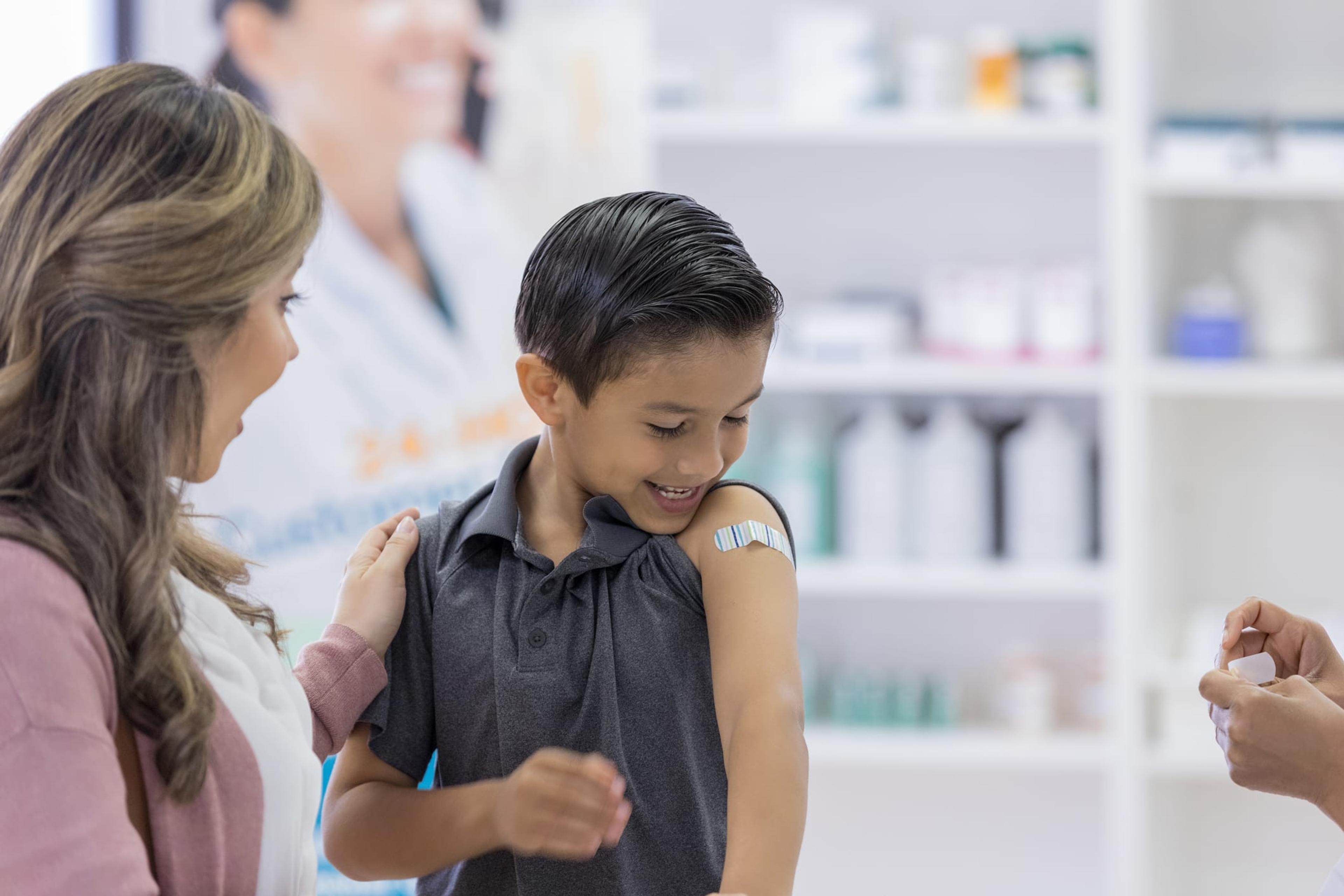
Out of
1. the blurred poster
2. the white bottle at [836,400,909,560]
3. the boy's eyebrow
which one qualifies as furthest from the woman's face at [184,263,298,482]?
the white bottle at [836,400,909,560]

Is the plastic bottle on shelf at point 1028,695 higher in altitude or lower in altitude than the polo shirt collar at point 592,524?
lower

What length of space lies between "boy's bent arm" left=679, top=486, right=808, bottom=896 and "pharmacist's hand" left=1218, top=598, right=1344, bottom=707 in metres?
0.40

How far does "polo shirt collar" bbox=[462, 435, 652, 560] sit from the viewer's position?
3.20ft

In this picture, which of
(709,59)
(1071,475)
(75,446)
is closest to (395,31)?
(709,59)

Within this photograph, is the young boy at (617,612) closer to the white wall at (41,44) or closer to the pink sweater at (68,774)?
the pink sweater at (68,774)

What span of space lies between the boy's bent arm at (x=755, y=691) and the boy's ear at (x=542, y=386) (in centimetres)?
14

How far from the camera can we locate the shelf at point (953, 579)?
94.5 inches

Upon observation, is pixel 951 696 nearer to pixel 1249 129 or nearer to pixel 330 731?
pixel 1249 129

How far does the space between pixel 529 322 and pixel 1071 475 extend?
168 cm

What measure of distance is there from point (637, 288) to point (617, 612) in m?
0.24

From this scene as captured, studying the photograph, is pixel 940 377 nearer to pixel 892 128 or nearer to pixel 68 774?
pixel 892 128

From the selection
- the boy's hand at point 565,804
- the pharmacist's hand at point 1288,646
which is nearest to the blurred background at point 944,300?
the pharmacist's hand at point 1288,646

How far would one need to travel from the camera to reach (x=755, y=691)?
906 mm

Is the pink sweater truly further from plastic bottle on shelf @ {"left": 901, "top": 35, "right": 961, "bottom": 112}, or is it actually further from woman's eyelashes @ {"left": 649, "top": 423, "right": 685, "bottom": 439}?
plastic bottle on shelf @ {"left": 901, "top": 35, "right": 961, "bottom": 112}
